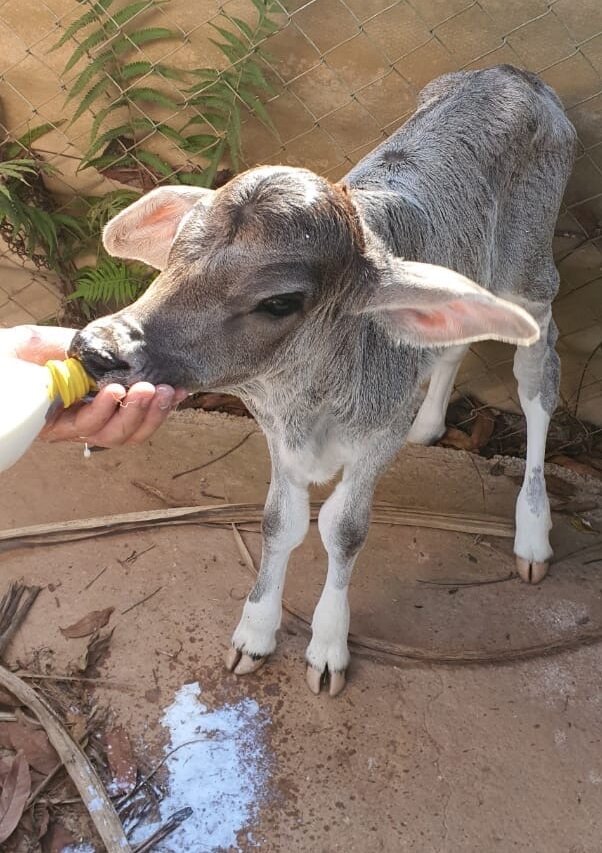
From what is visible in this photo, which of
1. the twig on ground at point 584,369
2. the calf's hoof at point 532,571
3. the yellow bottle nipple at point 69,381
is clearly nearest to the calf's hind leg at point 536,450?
the calf's hoof at point 532,571

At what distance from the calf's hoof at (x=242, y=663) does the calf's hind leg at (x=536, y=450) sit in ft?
5.29

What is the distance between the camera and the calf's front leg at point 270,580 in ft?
13.3

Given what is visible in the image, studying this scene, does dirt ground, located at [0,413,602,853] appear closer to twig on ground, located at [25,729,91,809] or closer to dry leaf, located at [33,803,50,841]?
twig on ground, located at [25,729,91,809]

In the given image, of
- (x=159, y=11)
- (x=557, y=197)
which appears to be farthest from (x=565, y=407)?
(x=159, y=11)

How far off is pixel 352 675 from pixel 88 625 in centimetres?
139

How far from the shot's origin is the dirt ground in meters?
3.67

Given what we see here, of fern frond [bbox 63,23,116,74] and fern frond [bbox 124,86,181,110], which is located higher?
fern frond [bbox 63,23,116,74]

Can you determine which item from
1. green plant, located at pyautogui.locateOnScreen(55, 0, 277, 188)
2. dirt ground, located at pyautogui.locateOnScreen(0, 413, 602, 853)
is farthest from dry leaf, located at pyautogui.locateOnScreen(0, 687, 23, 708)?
green plant, located at pyautogui.locateOnScreen(55, 0, 277, 188)

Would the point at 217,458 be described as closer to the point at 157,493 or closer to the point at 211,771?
the point at 157,493

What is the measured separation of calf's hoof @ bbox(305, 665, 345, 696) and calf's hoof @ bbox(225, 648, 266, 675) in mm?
264

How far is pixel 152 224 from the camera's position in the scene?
3.25 meters

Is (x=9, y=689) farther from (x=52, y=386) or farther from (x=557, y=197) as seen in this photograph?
(x=557, y=197)

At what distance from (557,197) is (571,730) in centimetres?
272

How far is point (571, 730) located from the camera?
3.97m
